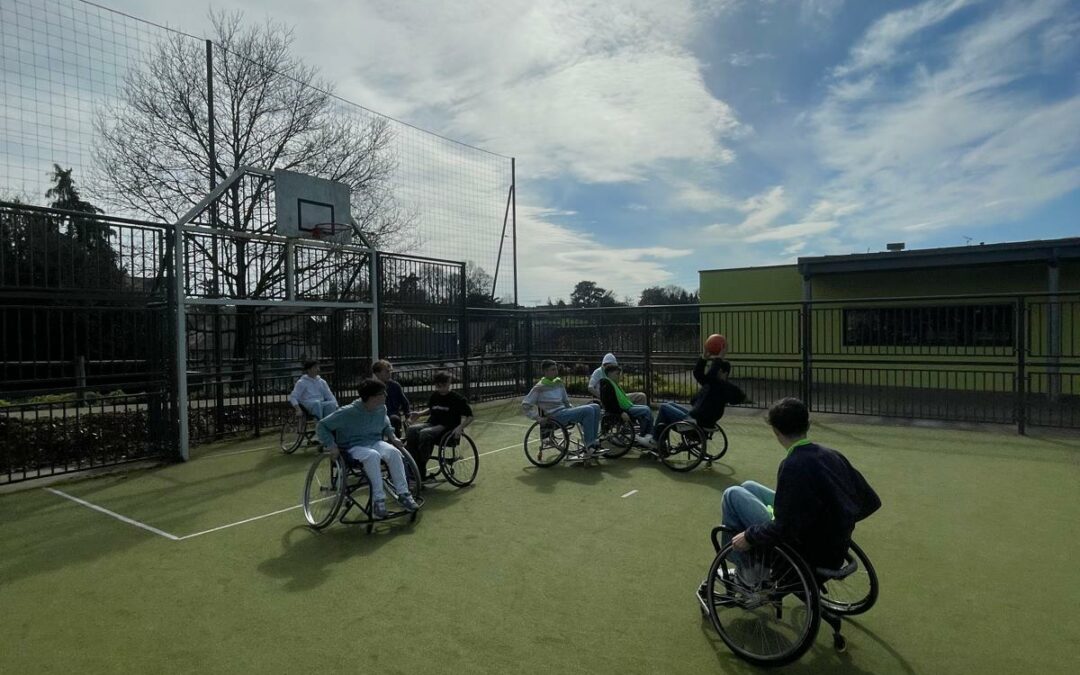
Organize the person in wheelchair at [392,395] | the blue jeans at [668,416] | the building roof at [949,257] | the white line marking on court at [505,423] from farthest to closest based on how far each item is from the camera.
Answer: the building roof at [949,257] < the white line marking on court at [505,423] < the blue jeans at [668,416] < the person in wheelchair at [392,395]

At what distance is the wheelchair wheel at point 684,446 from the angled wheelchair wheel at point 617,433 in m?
0.48

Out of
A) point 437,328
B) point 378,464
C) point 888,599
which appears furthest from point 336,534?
point 437,328

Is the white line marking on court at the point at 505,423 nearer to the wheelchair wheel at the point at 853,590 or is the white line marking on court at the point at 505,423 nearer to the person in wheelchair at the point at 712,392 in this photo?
the person in wheelchair at the point at 712,392

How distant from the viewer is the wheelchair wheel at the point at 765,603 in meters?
2.68

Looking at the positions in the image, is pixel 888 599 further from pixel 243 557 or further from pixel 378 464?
pixel 243 557

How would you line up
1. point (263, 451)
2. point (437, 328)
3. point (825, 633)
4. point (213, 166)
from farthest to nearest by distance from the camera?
point (213, 166) → point (437, 328) → point (263, 451) → point (825, 633)

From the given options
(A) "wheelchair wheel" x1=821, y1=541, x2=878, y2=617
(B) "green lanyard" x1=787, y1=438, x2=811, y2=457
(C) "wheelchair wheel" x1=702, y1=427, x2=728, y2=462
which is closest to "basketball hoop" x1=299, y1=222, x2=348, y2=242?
(C) "wheelchair wheel" x1=702, y1=427, x2=728, y2=462

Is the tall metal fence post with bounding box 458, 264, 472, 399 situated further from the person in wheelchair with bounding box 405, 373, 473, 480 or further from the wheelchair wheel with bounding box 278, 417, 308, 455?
the person in wheelchair with bounding box 405, 373, 473, 480

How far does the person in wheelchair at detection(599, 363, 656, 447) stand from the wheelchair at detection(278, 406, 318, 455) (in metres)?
3.71

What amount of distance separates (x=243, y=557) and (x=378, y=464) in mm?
1077

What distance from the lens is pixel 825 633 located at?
10.2 feet

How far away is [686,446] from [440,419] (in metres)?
2.57

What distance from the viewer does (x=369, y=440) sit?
15.9 feet

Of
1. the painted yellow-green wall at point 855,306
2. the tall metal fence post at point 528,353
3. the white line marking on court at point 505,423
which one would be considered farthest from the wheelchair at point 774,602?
the tall metal fence post at point 528,353
